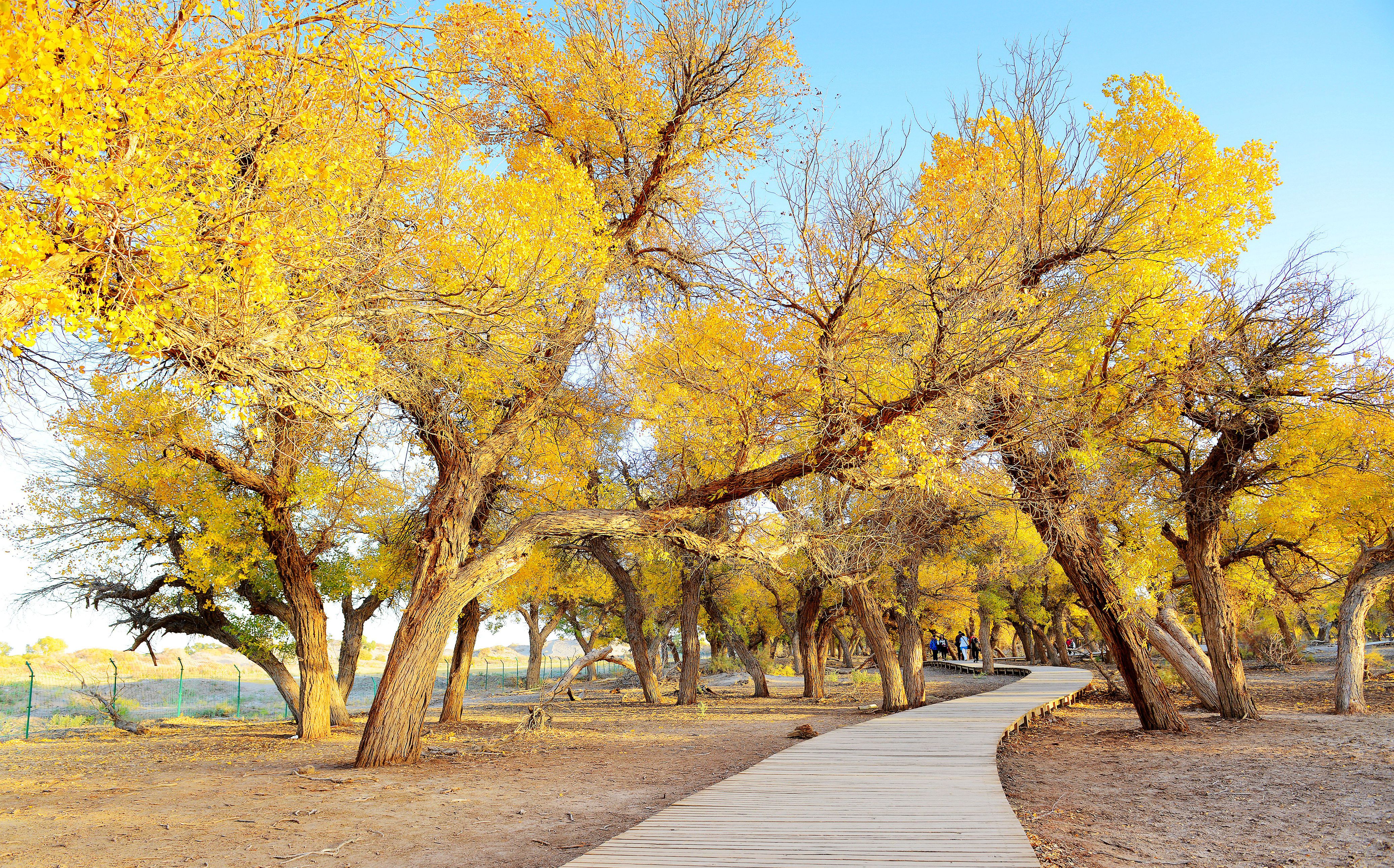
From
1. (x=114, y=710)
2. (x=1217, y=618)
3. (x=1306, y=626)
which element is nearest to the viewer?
(x=1217, y=618)

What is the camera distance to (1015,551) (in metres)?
17.6

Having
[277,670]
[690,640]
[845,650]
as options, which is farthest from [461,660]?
[845,650]

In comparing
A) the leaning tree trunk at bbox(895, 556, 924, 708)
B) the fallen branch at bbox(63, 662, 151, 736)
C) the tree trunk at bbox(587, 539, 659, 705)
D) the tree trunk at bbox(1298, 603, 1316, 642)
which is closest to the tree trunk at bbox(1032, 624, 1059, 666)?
the tree trunk at bbox(1298, 603, 1316, 642)

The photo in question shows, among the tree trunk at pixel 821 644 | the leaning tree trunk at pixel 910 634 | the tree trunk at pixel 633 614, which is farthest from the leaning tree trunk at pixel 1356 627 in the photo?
the tree trunk at pixel 633 614

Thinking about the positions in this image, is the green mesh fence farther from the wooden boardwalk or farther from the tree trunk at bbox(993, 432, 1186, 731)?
the tree trunk at bbox(993, 432, 1186, 731)

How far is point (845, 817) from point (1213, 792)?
4.45 meters

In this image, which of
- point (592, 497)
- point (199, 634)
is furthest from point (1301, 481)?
point (199, 634)

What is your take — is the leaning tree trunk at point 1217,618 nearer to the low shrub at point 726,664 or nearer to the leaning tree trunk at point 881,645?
the leaning tree trunk at point 881,645

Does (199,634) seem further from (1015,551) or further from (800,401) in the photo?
(1015,551)

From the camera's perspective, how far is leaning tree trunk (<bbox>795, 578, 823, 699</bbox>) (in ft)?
68.7

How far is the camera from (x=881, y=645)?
15852 mm

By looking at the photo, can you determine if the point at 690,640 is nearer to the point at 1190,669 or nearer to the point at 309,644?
the point at 309,644

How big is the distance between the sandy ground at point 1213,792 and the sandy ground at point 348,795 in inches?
111

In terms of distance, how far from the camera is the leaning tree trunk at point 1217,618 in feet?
40.3
